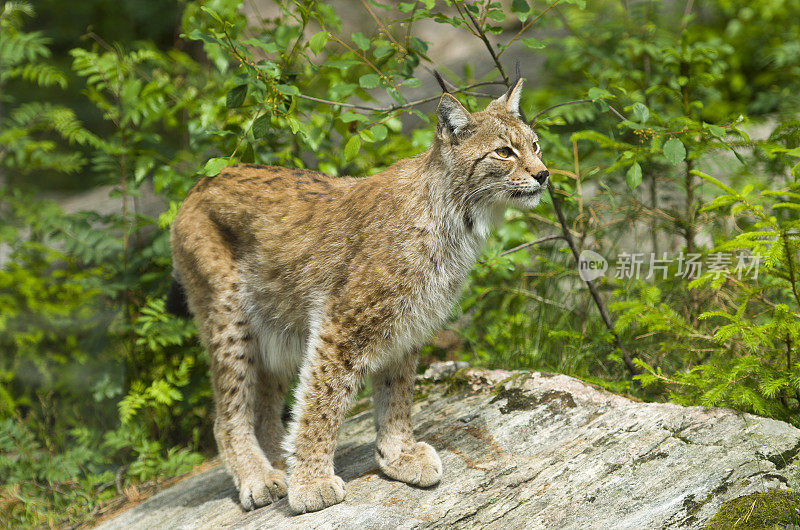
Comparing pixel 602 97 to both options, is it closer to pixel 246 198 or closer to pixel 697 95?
pixel 246 198

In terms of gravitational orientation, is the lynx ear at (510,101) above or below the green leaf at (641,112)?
above

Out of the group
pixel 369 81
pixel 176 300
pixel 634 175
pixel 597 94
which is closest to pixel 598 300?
pixel 634 175

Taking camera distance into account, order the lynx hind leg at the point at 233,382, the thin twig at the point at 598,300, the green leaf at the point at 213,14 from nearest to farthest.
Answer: the green leaf at the point at 213,14 → the lynx hind leg at the point at 233,382 → the thin twig at the point at 598,300

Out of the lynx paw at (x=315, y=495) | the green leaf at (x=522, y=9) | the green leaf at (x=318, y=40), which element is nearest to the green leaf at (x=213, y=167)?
the green leaf at (x=318, y=40)

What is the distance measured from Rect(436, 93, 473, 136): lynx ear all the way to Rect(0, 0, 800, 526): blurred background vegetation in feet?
1.42

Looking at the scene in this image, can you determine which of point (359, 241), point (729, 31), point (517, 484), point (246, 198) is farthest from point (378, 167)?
point (729, 31)

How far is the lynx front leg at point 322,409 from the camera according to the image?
3.44 m

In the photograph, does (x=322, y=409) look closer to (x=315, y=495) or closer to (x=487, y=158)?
(x=315, y=495)

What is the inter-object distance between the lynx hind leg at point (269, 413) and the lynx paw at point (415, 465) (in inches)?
39.2

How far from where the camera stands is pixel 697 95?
224 inches

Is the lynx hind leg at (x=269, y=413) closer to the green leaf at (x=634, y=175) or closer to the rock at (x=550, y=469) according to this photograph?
the rock at (x=550, y=469)

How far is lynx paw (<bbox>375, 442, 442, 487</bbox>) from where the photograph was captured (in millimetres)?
3387

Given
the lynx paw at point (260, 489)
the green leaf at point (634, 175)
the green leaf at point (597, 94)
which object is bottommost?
the lynx paw at point (260, 489)

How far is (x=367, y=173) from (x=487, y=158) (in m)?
1.68
